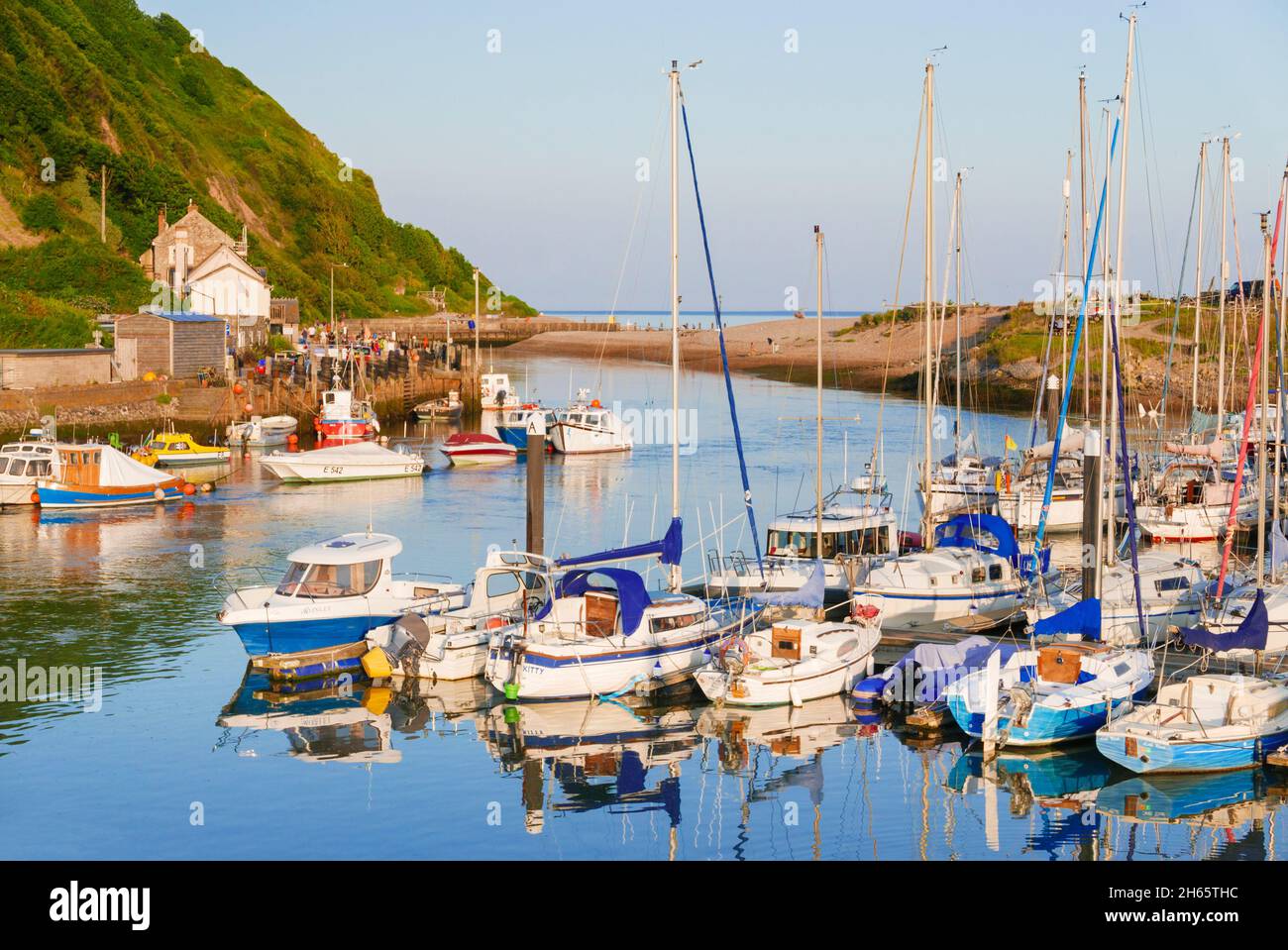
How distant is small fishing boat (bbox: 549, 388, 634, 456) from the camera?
65.0 meters

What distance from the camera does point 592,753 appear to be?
23.1 metres

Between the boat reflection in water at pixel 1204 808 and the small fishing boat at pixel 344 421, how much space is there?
157 ft

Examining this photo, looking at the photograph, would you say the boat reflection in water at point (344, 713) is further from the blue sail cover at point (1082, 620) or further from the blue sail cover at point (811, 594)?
the blue sail cover at point (1082, 620)

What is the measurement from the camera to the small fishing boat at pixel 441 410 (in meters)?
80.4

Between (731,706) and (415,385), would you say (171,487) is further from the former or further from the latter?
(415,385)

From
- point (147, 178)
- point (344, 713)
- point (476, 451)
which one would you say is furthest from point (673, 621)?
point (147, 178)

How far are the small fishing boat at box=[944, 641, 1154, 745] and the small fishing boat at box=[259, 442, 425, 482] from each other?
36.5 m

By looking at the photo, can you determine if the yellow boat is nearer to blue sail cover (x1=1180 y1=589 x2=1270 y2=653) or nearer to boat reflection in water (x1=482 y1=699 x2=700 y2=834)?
boat reflection in water (x1=482 y1=699 x2=700 y2=834)

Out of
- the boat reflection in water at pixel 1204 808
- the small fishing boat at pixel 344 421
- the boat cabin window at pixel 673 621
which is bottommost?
the boat reflection in water at pixel 1204 808

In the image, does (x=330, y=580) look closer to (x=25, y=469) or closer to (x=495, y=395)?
(x=25, y=469)

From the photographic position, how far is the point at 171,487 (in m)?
48.9

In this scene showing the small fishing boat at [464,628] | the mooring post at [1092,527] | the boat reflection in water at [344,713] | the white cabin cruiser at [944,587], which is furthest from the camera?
the white cabin cruiser at [944,587]

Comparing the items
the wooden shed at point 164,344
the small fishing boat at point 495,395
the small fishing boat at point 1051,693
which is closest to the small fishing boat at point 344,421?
the wooden shed at point 164,344
